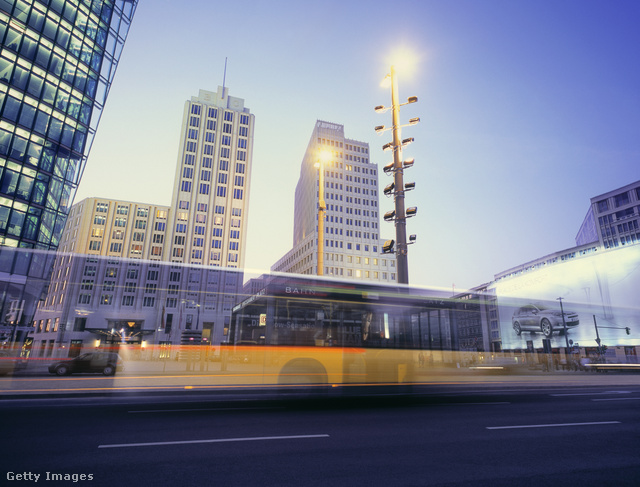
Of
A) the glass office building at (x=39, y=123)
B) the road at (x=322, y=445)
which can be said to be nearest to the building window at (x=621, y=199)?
the road at (x=322, y=445)

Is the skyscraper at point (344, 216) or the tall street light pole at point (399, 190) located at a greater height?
the skyscraper at point (344, 216)

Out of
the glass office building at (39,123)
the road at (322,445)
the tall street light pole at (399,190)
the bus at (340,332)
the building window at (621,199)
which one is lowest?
the road at (322,445)

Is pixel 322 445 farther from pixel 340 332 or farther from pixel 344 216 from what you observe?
pixel 344 216

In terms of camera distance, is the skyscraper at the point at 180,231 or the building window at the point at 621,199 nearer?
the building window at the point at 621,199

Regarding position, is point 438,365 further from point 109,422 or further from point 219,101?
point 219,101

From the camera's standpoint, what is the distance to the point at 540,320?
60.5 feet

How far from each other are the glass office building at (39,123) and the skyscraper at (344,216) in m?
61.7

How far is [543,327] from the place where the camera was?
1870 centimetres

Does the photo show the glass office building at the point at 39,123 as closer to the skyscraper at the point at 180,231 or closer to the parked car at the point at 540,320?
the parked car at the point at 540,320

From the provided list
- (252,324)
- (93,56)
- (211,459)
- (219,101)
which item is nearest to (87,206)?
(219,101)

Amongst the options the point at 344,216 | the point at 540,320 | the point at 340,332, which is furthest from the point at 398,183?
the point at 344,216

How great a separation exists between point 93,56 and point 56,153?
41.5ft

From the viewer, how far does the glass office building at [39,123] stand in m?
32.1

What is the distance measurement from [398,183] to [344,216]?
93.1 m
